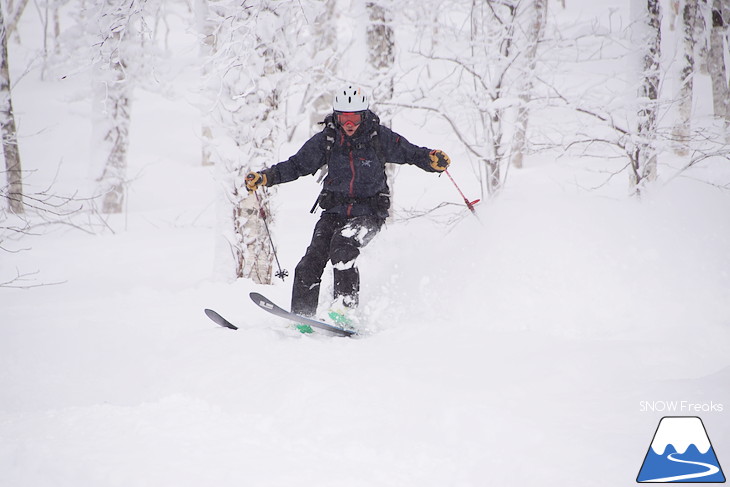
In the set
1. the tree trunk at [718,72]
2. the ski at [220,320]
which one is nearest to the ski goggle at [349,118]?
the ski at [220,320]

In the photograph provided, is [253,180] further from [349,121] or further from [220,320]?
[220,320]

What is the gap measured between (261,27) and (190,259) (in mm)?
4399

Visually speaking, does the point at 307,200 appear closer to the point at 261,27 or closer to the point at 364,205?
the point at 261,27

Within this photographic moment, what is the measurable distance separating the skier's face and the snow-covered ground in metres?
1.55

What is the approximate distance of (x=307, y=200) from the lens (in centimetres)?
1452

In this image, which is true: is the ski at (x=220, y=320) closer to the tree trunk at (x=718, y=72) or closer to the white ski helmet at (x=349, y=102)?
the white ski helmet at (x=349, y=102)

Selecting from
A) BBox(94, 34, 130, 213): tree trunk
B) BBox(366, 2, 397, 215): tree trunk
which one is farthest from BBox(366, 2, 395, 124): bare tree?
BBox(94, 34, 130, 213): tree trunk

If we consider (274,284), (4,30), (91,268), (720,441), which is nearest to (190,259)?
(91,268)

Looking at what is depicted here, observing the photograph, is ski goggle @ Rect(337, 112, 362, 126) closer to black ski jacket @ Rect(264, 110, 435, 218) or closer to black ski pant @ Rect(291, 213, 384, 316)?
black ski jacket @ Rect(264, 110, 435, 218)

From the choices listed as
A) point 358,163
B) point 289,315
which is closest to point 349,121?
point 358,163

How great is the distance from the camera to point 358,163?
4.38 meters

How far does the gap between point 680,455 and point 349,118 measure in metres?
3.21

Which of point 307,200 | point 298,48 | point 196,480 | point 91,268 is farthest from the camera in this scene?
point 307,200

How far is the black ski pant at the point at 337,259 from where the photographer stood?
170 inches
